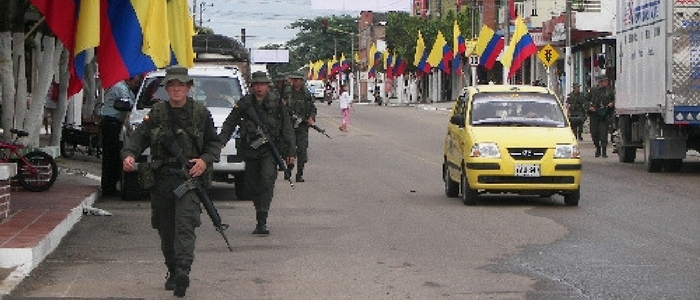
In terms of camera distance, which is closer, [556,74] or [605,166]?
[605,166]

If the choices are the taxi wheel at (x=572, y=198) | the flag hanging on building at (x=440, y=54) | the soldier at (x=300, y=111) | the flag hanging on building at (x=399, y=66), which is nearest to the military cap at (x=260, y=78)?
the taxi wheel at (x=572, y=198)

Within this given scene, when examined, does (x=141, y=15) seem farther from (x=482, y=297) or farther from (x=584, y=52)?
(x=584, y=52)

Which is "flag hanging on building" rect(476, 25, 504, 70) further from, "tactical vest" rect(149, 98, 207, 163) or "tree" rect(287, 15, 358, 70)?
"tree" rect(287, 15, 358, 70)

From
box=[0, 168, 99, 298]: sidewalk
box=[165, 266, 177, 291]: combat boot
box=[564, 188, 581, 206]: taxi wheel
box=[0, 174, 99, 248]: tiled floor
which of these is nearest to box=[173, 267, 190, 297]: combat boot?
box=[165, 266, 177, 291]: combat boot

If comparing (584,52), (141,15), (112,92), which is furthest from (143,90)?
(584,52)

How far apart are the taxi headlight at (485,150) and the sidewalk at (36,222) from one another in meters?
5.10

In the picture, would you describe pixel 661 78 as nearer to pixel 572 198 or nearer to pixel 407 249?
pixel 572 198

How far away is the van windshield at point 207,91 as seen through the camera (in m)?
21.8

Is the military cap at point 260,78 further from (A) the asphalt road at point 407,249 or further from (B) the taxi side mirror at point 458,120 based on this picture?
(B) the taxi side mirror at point 458,120

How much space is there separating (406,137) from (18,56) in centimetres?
2047

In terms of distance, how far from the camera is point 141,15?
16969 mm

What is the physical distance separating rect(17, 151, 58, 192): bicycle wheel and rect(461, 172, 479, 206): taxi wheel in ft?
18.5

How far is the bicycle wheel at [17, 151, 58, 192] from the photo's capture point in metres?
20.7

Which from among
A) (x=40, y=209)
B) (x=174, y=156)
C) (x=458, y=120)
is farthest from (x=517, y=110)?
(x=174, y=156)
